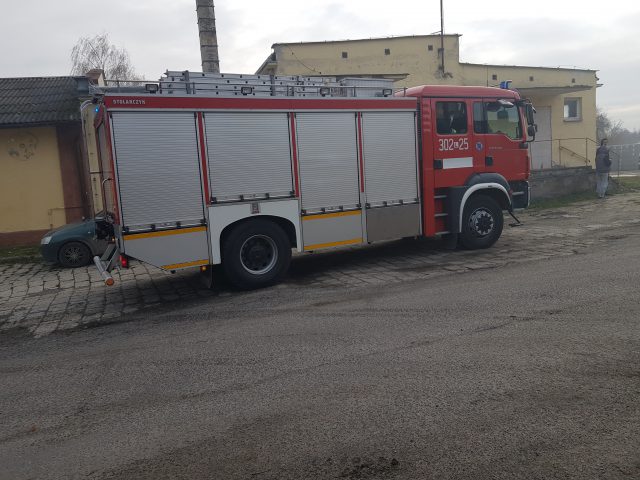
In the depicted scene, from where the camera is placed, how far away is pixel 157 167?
8.09 meters

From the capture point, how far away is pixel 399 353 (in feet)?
17.8

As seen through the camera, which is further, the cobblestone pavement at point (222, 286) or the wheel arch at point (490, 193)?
the wheel arch at point (490, 193)

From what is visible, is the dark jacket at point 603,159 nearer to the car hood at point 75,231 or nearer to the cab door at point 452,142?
the cab door at point 452,142

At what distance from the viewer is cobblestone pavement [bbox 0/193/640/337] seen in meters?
8.25

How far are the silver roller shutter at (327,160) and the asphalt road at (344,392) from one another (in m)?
2.44

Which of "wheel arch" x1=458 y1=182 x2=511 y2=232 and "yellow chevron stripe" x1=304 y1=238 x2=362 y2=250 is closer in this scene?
"yellow chevron stripe" x1=304 y1=238 x2=362 y2=250

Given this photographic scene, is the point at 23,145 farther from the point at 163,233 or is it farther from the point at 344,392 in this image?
the point at 344,392

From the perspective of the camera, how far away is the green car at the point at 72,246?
12180 mm

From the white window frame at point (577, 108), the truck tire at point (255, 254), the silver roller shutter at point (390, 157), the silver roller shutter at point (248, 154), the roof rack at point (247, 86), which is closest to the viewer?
the roof rack at point (247, 86)

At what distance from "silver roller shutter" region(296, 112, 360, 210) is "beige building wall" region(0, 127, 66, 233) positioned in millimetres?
9652

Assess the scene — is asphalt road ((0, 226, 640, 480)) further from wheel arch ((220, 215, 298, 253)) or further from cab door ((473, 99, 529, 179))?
cab door ((473, 99, 529, 179))

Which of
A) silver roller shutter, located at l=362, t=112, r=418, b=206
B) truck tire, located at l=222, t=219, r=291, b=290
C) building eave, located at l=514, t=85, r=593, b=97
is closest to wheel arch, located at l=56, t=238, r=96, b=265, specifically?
truck tire, located at l=222, t=219, r=291, b=290

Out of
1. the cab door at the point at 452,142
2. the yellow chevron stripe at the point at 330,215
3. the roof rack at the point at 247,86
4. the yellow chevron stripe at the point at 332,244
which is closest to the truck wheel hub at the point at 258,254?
the yellow chevron stripe at the point at 332,244

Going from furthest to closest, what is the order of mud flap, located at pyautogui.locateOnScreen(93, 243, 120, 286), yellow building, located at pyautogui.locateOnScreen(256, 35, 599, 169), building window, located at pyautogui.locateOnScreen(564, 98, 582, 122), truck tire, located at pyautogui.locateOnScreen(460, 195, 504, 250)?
building window, located at pyautogui.locateOnScreen(564, 98, 582, 122) < yellow building, located at pyautogui.locateOnScreen(256, 35, 599, 169) < truck tire, located at pyautogui.locateOnScreen(460, 195, 504, 250) < mud flap, located at pyautogui.locateOnScreen(93, 243, 120, 286)
